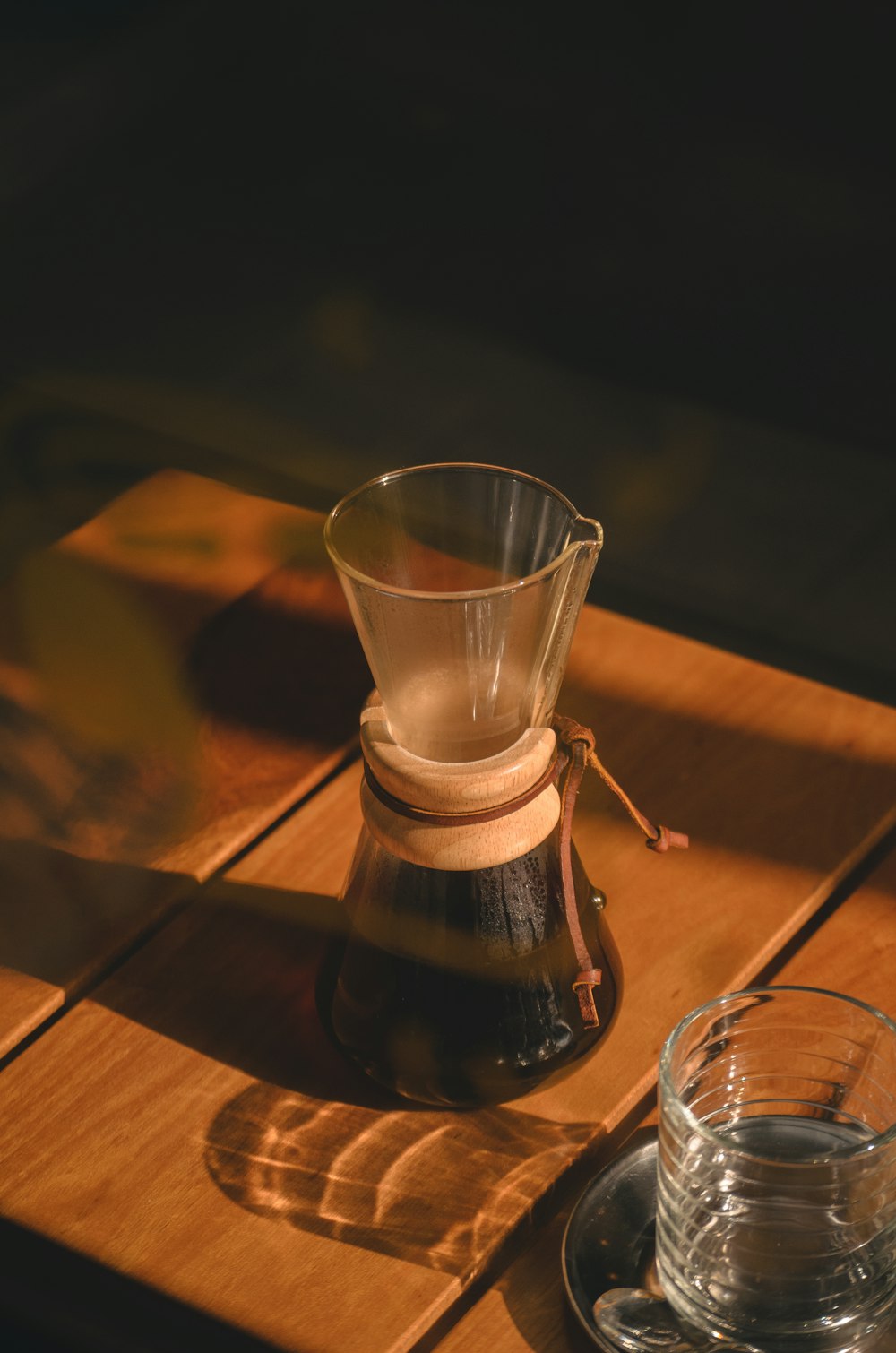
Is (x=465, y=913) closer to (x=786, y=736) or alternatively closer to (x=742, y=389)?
(x=786, y=736)

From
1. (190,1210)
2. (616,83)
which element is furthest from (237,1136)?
(616,83)

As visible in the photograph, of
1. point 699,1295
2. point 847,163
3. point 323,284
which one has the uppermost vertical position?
point 847,163

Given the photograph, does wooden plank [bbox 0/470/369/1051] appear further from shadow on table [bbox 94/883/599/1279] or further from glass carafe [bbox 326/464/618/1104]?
glass carafe [bbox 326/464/618/1104]

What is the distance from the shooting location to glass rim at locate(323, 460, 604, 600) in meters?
0.53

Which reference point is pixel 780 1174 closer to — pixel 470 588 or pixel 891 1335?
pixel 891 1335

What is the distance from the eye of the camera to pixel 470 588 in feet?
2.05

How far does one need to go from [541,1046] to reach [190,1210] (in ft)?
0.51

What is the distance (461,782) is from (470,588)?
0.11 m

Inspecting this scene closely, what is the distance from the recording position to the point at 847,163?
5.08ft

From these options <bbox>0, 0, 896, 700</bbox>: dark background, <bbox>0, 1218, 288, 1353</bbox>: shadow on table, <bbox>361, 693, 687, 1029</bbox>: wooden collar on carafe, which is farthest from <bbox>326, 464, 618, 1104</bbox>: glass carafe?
<bbox>0, 0, 896, 700</bbox>: dark background

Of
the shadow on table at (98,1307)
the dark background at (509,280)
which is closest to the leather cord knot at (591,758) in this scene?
A: the shadow on table at (98,1307)

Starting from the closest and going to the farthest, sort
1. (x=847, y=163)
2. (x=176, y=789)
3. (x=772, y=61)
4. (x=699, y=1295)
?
(x=699, y=1295) → (x=176, y=789) → (x=772, y=61) → (x=847, y=163)

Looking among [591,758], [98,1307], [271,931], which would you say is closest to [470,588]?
[591,758]

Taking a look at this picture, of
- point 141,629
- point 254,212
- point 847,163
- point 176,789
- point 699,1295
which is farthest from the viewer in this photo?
point 254,212
